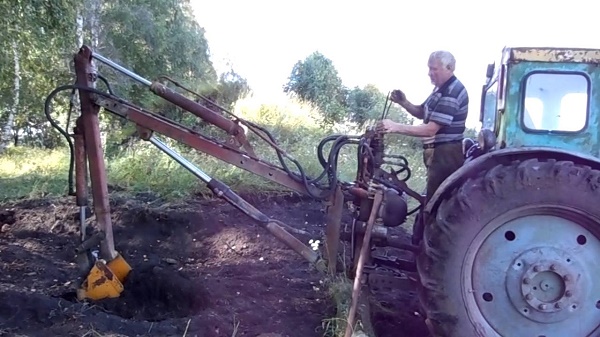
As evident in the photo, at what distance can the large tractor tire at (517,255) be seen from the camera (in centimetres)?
340

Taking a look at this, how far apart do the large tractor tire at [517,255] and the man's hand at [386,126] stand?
68 cm

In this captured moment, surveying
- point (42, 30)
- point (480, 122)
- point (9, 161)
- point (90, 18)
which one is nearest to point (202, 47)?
point (90, 18)

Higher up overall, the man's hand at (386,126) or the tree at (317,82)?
the tree at (317,82)

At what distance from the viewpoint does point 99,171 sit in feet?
14.4

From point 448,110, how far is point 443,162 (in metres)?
0.37

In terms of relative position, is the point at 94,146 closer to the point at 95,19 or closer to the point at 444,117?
the point at 444,117

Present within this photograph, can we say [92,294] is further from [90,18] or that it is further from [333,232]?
[90,18]

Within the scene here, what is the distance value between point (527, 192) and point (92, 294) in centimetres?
292

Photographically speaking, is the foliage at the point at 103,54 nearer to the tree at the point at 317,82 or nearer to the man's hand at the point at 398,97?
the tree at the point at 317,82

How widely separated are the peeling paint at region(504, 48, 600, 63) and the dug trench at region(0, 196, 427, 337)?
1.85 meters

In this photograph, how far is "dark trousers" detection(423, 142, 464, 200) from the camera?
13.9ft

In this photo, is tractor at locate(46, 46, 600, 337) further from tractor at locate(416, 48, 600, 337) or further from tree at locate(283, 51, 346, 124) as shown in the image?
tree at locate(283, 51, 346, 124)

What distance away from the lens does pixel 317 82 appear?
62.5 ft

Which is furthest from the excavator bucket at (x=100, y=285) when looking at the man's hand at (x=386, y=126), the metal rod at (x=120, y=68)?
the man's hand at (x=386, y=126)
